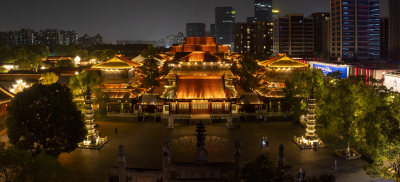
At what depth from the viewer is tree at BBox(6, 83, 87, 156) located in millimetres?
27906

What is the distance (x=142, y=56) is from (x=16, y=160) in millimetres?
66179

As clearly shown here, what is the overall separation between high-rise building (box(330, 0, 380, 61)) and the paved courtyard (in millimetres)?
71907

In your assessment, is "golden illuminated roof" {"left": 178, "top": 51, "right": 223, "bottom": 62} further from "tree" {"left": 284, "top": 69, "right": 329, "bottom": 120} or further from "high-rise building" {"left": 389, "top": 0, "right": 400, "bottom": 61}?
"high-rise building" {"left": 389, "top": 0, "right": 400, "bottom": 61}

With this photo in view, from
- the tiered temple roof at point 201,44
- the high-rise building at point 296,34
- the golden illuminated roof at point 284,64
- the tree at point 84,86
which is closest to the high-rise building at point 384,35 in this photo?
the high-rise building at point 296,34

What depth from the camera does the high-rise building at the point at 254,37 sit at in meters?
161

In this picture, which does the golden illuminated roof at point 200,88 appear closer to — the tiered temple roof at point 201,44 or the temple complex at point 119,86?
the temple complex at point 119,86

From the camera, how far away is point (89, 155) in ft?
108

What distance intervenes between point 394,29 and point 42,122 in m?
122

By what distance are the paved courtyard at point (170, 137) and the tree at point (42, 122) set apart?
259 cm

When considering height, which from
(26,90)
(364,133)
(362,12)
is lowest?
(364,133)

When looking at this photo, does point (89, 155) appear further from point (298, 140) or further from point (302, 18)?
point (302, 18)

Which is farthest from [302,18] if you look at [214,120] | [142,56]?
[214,120]

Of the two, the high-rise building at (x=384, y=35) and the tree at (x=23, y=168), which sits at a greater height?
the high-rise building at (x=384, y=35)

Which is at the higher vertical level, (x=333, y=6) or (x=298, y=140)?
(x=333, y=6)
